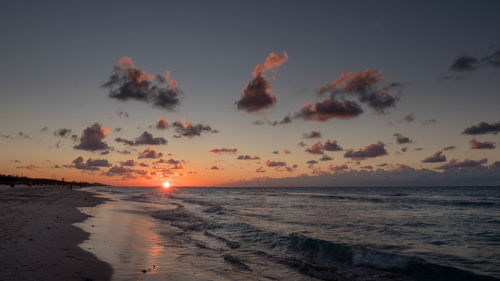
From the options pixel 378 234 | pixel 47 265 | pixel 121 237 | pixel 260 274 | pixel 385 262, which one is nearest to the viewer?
pixel 47 265

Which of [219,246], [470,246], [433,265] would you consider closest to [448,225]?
[470,246]

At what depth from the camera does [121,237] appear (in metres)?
16.1

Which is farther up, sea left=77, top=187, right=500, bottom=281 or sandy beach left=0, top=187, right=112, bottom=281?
sandy beach left=0, top=187, right=112, bottom=281

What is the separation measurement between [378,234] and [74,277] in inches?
721

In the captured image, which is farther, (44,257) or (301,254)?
(301,254)

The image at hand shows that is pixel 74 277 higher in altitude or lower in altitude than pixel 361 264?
A: higher

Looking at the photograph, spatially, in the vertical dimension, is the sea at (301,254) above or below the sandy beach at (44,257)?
below

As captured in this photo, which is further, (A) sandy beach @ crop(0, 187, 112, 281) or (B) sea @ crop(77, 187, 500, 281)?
(B) sea @ crop(77, 187, 500, 281)

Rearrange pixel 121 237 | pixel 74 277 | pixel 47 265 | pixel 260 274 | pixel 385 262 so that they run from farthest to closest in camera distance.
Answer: pixel 121 237 → pixel 385 262 → pixel 260 274 → pixel 47 265 → pixel 74 277

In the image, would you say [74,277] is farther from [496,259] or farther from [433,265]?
[496,259]

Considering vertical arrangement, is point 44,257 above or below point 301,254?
above

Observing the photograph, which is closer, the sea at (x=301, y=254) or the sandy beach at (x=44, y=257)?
the sandy beach at (x=44, y=257)

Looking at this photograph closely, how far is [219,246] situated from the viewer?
16469mm

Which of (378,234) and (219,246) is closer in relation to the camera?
(219,246)
